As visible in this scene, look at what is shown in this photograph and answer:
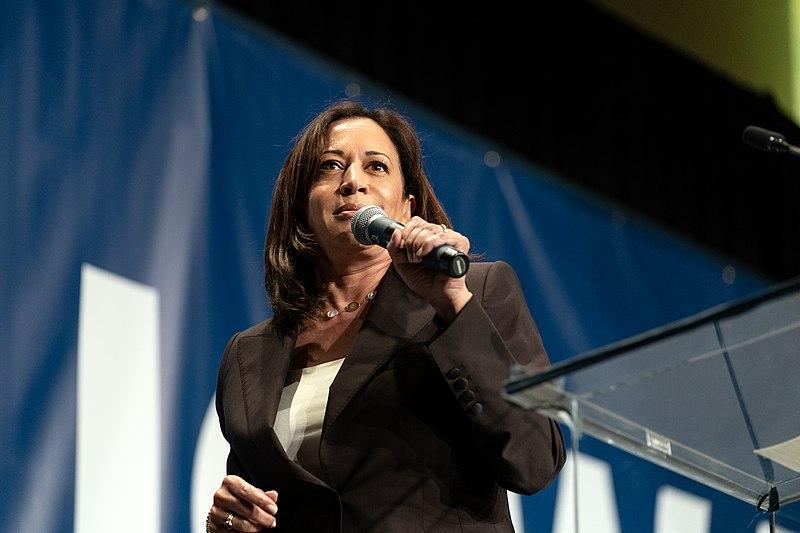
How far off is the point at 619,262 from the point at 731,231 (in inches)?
36.4

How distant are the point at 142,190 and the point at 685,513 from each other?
191 cm

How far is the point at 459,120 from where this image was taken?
442cm

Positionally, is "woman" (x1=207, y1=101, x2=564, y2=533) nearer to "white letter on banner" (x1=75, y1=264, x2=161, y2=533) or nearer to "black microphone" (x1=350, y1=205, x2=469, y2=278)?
"black microphone" (x1=350, y1=205, x2=469, y2=278)

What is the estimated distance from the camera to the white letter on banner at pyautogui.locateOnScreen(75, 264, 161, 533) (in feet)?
9.25

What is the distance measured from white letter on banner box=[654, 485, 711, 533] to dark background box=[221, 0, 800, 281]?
2.59 m

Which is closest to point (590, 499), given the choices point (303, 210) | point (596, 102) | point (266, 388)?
point (266, 388)

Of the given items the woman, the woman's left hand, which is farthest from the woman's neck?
the woman's left hand

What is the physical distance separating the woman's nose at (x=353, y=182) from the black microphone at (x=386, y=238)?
0.07 m

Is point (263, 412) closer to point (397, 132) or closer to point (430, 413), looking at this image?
point (430, 413)

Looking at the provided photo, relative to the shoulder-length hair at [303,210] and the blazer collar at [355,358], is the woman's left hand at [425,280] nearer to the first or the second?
the blazer collar at [355,358]

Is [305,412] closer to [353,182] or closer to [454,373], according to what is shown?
[454,373]

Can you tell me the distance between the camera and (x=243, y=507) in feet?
5.92

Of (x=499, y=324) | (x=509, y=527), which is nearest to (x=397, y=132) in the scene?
(x=499, y=324)

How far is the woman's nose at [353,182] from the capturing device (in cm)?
212
